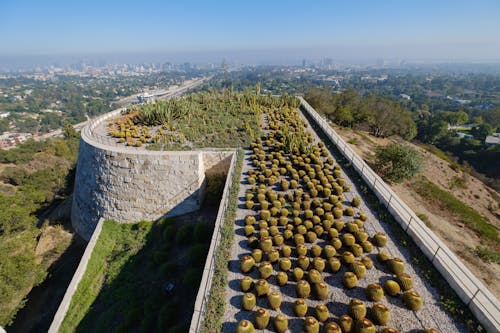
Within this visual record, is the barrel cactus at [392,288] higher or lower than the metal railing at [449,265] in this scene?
lower

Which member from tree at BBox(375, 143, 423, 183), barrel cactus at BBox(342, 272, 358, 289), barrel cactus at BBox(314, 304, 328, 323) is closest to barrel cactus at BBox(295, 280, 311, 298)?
barrel cactus at BBox(314, 304, 328, 323)

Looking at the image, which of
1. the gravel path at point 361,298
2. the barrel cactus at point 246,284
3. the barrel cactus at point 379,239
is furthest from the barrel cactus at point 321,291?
the barrel cactus at point 379,239

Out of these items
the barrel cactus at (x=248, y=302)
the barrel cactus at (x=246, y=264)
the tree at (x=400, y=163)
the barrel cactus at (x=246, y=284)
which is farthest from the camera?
the tree at (x=400, y=163)

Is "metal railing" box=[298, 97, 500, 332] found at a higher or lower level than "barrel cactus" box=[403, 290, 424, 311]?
higher

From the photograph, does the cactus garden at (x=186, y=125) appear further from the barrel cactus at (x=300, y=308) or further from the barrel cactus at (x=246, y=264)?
the barrel cactus at (x=300, y=308)

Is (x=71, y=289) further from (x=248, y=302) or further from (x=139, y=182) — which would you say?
(x=248, y=302)

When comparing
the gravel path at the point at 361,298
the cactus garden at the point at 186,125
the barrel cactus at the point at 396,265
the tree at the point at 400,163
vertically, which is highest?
the cactus garden at the point at 186,125

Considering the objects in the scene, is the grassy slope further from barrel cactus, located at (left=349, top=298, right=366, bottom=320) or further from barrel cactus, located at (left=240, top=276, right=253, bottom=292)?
barrel cactus, located at (left=349, top=298, right=366, bottom=320)

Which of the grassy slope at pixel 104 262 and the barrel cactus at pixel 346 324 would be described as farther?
the grassy slope at pixel 104 262
